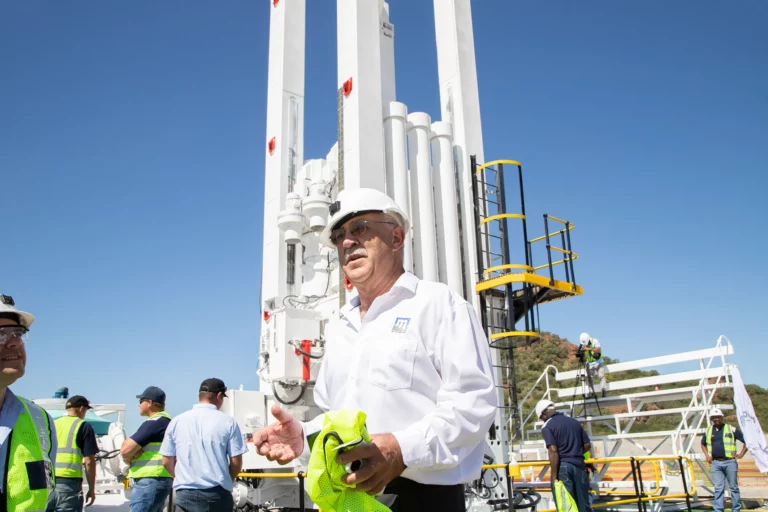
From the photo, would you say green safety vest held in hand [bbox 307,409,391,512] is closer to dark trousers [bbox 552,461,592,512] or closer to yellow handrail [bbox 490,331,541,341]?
dark trousers [bbox 552,461,592,512]

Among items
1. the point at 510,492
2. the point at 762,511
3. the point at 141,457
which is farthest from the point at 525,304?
the point at 141,457

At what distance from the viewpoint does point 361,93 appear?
859 centimetres

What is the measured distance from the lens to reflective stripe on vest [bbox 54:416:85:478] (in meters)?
5.79

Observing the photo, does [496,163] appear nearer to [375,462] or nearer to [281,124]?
[281,124]

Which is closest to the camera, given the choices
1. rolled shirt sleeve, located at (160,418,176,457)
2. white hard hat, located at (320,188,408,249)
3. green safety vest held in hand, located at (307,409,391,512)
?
green safety vest held in hand, located at (307,409,391,512)

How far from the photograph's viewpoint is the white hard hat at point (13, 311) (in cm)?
295

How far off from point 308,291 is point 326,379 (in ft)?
23.6

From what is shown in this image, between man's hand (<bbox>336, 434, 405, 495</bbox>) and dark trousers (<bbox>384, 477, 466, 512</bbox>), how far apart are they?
0.88 feet

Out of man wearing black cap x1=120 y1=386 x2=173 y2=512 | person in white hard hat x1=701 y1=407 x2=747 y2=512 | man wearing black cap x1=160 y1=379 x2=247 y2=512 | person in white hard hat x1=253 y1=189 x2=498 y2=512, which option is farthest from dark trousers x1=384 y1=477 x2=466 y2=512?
person in white hard hat x1=701 y1=407 x2=747 y2=512

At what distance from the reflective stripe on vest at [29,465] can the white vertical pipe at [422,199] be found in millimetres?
6137

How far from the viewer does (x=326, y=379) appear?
255cm

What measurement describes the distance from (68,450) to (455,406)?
520cm

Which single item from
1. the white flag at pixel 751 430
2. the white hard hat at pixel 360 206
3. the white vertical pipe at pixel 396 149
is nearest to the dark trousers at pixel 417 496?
the white hard hat at pixel 360 206

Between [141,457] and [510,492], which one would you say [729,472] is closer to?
[510,492]
